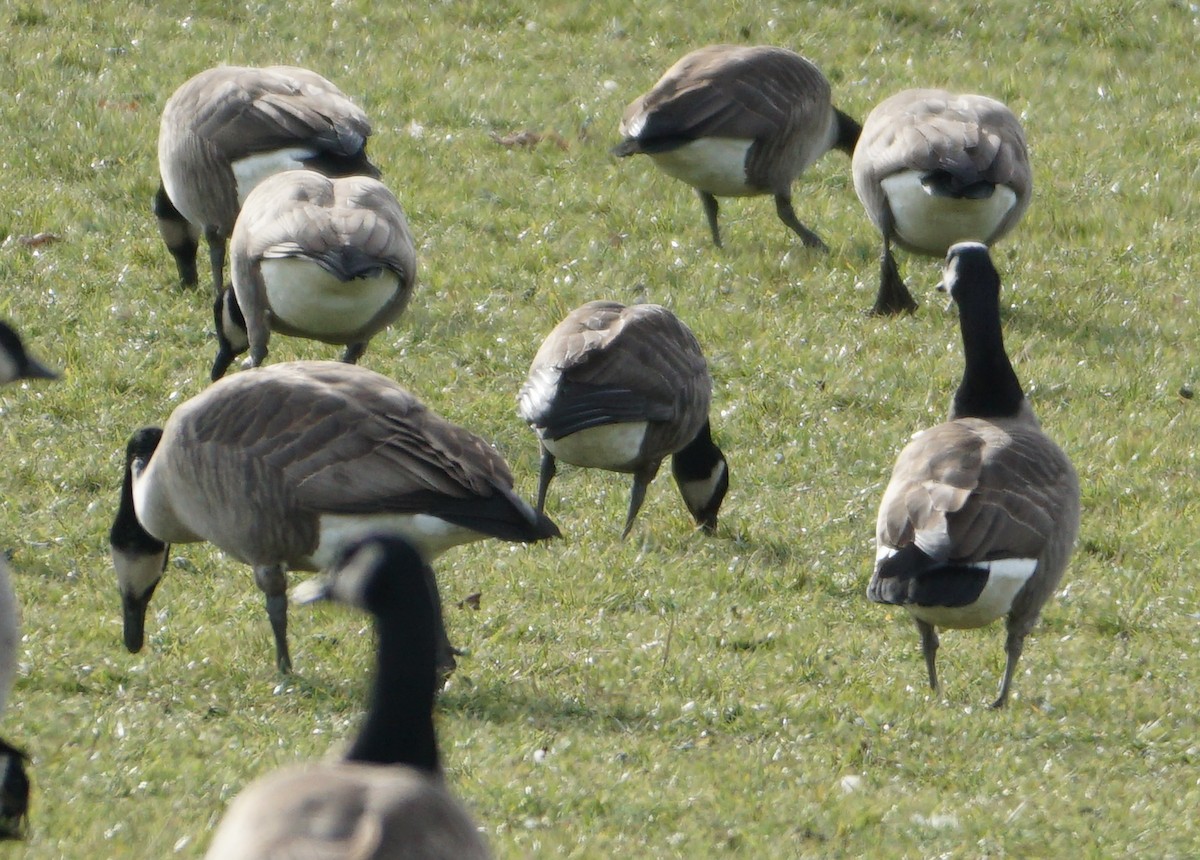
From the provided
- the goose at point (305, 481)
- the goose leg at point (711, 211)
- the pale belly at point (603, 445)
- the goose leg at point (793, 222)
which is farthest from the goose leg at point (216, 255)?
the goose leg at point (793, 222)

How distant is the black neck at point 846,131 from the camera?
1321 cm

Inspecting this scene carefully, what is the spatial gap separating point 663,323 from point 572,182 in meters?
4.29

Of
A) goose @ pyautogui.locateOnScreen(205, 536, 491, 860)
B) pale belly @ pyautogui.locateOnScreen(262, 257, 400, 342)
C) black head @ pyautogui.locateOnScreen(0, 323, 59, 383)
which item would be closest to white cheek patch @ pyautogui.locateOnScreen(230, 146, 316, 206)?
pale belly @ pyautogui.locateOnScreen(262, 257, 400, 342)

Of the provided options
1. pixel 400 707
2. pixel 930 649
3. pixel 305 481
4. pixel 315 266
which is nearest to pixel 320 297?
pixel 315 266

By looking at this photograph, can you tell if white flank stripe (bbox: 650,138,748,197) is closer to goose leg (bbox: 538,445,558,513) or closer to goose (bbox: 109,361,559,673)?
goose leg (bbox: 538,445,558,513)

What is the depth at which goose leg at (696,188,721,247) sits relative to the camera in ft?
40.2

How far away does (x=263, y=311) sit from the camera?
30.2 ft

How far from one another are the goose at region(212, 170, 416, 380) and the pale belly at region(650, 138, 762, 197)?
2.93 meters

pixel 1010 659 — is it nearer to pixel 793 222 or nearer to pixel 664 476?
pixel 664 476

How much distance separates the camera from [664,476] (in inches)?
377

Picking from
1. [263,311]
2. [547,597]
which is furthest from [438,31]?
[547,597]

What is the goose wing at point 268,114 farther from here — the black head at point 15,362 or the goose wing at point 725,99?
the black head at point 15,362

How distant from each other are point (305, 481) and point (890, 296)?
5.66 m

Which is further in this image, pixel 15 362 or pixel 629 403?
pixel 629 403
